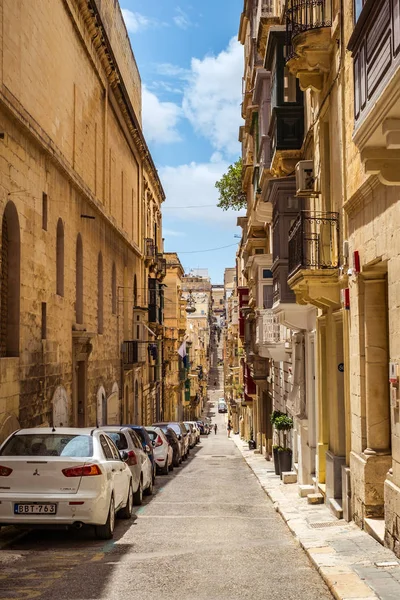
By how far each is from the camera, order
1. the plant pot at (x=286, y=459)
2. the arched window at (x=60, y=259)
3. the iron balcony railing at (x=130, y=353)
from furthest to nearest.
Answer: the iron balcony railing at (x=130, y=353)
the arched window at (x=60, y=259)
the plant pot at (x=286, y=459)

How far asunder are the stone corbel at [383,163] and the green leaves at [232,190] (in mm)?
38750

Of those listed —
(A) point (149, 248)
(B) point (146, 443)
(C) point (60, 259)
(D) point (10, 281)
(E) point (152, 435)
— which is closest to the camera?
(D) point (10, 281)

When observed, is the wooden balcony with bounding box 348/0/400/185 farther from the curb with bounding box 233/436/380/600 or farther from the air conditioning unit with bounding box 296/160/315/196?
the air conditioning unit with bounding box 296/160/315/196

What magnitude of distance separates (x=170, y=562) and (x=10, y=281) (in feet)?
35.1

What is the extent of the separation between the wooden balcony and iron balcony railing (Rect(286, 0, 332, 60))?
21.5 ft

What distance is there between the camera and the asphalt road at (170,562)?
7.71 metres

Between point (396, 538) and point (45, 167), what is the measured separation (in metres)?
15.0

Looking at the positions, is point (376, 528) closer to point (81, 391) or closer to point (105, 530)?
point (105, 530)

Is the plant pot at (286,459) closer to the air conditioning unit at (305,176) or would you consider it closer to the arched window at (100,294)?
the air conditioning unit at (305,176)

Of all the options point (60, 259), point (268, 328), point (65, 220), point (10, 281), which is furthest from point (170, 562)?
point (268, 328)

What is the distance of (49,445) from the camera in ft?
36.5

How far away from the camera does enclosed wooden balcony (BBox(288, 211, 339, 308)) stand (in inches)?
517

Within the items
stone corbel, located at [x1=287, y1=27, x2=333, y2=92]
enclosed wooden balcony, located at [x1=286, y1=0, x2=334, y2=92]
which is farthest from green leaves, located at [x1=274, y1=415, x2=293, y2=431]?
stone corbel, located at [x1=287, y1=27, x2=333, y2=92]

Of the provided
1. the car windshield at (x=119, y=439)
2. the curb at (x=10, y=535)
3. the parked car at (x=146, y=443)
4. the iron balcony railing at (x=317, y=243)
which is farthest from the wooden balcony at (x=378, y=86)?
the parked car at (x=146, y=443)
